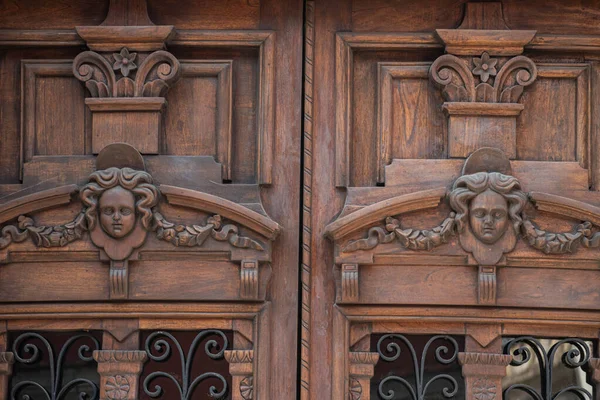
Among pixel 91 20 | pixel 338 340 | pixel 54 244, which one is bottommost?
pixel 338 340

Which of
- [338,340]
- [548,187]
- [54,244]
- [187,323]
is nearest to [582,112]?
[548,187]

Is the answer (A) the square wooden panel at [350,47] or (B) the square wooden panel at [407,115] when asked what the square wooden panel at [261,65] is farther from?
(B) the square wooden panel at [407,115]

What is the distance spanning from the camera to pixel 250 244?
12.5 feet

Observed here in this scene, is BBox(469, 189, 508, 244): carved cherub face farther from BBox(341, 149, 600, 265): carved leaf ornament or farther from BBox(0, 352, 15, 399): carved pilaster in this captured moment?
BBox(0, 352, 15, 399): carved pilaster

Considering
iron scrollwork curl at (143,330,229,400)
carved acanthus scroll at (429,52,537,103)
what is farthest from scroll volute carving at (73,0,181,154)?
carved acanthus scroll at (429,52,537,103)

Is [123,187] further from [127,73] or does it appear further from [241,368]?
[241,368]

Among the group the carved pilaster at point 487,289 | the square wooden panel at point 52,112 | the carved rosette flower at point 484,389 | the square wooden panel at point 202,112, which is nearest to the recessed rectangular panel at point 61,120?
the square wooden panel at point 52,112

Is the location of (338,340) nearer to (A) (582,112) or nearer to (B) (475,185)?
(B) (475,185)

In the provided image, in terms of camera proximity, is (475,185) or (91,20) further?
(91,20)

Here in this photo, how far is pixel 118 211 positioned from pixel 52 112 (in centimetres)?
39

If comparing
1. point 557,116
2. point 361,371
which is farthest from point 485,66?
point 361,371

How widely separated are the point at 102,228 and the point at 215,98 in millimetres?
494

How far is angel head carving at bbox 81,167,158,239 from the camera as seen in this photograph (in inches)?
149

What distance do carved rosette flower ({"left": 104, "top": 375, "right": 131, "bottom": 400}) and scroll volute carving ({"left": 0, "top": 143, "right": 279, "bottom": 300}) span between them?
0.74 ft
